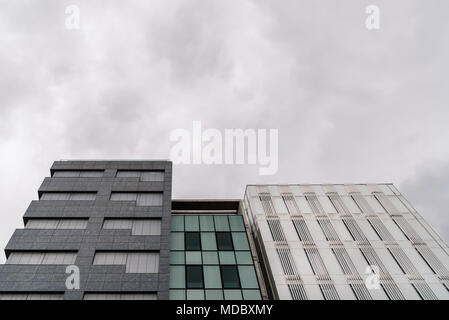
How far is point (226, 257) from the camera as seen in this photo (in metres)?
32.2

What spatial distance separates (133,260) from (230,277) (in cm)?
862

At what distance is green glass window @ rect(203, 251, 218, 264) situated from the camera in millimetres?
31719

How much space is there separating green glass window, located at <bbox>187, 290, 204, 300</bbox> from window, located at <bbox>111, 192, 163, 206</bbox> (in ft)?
36.1

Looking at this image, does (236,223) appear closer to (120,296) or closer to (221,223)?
(221,223)

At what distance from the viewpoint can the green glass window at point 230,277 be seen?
2919 centimetres

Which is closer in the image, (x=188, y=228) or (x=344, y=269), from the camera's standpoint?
(x=344, y=269)

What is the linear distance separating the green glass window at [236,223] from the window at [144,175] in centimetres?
936

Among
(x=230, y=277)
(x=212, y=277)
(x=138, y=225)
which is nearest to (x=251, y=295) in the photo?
(x=230, y=277)
